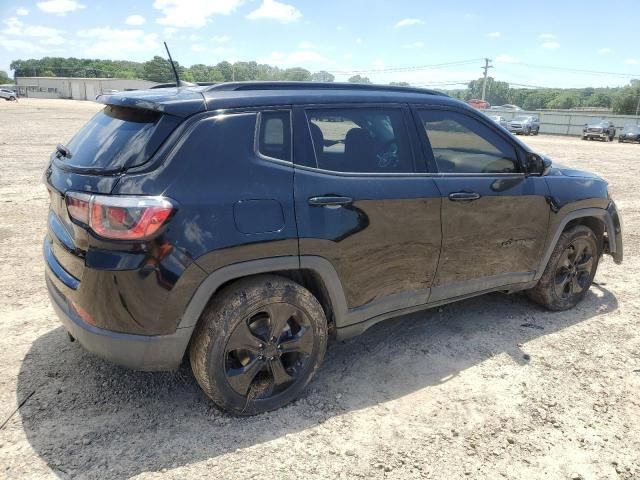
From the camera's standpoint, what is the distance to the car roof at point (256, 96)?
259cm

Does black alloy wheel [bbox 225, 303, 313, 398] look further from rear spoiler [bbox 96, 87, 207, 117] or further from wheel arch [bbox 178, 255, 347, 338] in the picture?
rear spoiler [bbox 96, 87, 207, 117]

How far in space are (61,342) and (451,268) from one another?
2.82m

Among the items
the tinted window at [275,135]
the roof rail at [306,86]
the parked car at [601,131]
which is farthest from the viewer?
the parked car at [601,131]

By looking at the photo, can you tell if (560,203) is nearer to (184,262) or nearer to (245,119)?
(245,119)

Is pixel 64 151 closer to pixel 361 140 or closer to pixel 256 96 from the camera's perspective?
pixel 256 96

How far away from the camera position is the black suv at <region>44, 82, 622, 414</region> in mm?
2402

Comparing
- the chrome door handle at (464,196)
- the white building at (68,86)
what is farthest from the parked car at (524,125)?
the white building at (68,86)

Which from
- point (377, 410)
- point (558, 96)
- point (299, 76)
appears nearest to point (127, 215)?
point (377, 410)

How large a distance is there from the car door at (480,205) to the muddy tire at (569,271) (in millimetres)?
379

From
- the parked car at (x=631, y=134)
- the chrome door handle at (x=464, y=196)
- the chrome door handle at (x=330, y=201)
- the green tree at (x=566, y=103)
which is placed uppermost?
the green tree at (x=566, y=103)

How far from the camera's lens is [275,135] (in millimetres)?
2758

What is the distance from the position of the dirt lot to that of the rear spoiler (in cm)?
168

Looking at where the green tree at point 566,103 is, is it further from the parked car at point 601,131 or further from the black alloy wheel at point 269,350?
the black alloy wheel at point 269,350

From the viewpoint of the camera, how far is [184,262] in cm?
241
